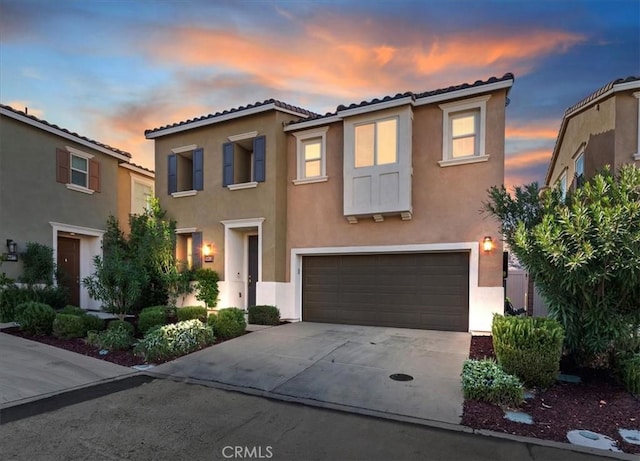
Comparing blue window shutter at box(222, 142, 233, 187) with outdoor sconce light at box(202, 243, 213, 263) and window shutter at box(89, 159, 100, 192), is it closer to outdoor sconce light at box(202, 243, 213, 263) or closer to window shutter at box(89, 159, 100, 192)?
outdoor sconce light at box(202, 243, 213, 263)

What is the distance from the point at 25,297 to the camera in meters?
9.89

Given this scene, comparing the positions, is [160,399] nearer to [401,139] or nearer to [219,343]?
[219,343]

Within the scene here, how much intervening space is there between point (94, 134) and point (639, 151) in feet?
56.2

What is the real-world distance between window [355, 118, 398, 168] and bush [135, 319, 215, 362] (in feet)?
19.2

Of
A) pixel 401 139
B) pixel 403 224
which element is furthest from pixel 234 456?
pixel 401 139

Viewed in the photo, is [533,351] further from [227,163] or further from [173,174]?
[173,174]

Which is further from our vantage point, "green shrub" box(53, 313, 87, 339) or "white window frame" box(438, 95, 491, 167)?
"white window frame" box(438, 95, 491, 167)

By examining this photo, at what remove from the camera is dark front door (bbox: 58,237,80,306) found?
41.0ft

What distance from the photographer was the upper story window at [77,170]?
12.2m

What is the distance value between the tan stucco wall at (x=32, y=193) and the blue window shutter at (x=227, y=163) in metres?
5.55

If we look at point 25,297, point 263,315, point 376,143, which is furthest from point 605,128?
point 25,297

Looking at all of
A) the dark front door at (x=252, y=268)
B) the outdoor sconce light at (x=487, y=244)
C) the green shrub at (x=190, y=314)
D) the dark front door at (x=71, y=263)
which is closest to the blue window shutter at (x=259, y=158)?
the dark front door at (x=252, y=268)

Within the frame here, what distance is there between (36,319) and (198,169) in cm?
624

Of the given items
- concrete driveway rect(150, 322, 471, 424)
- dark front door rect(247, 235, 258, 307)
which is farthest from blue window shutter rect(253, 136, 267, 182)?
concrete driveway rect(150, 322, 471, 424)
